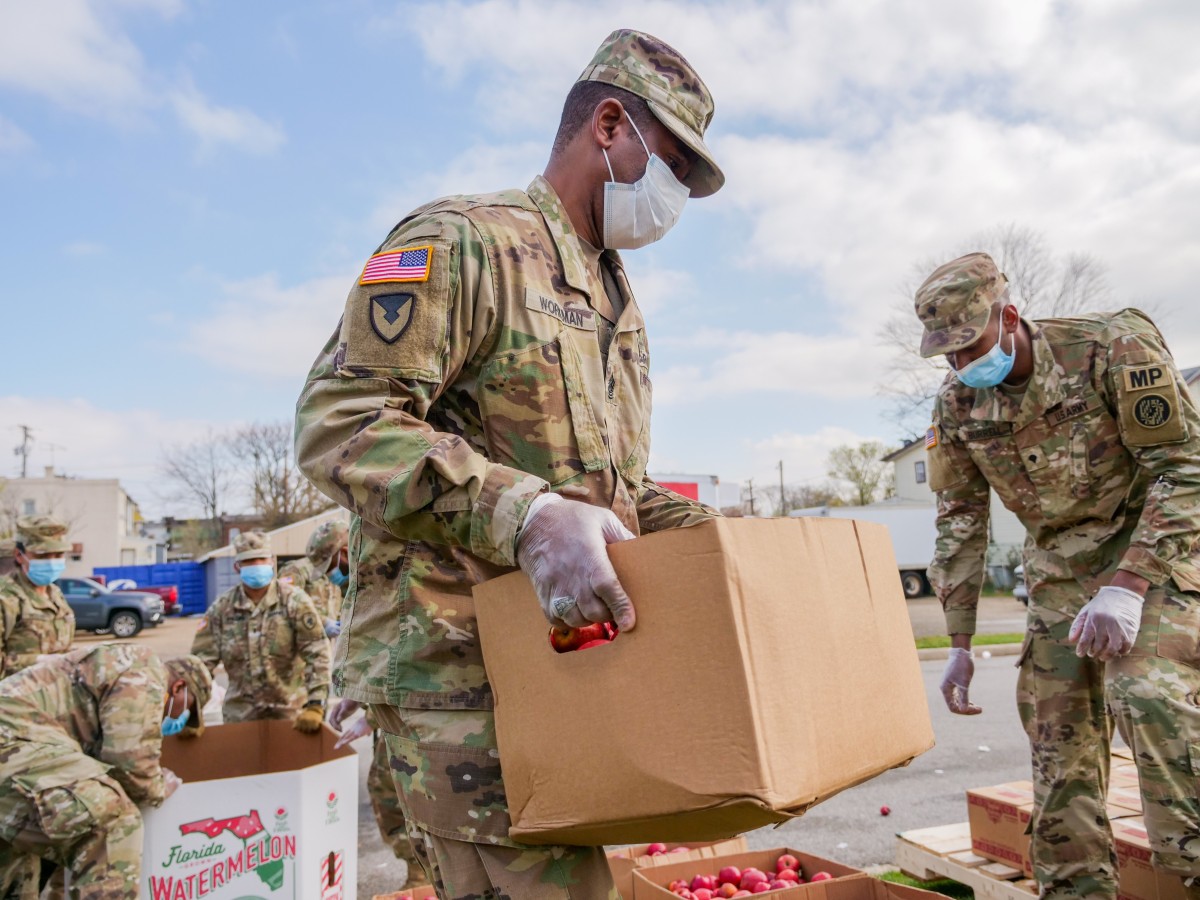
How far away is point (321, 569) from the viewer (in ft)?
23.5

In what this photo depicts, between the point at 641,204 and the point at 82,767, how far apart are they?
3.12m

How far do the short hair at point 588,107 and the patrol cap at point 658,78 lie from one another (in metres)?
0.01

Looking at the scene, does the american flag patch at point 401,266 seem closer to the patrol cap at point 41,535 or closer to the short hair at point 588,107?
the short hair at point 588,107

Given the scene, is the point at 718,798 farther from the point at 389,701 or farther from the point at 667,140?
the point at 667,140

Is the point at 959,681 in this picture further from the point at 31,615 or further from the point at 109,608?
the point at 109,608

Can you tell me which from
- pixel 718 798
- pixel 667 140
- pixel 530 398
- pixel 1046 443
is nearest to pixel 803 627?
pixel 718 798

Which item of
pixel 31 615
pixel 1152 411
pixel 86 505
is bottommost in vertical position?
pixel 1152 411

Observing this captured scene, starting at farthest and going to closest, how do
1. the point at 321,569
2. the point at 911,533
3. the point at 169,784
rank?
the point at 911,533 < the point at 321,569 < the point at 169,784

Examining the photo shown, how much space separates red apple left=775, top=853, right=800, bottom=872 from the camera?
3252 millimetres

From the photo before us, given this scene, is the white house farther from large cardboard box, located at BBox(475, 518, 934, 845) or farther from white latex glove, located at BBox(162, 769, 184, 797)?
large cardboard box, located at BBox(475, 518, 934, 845)

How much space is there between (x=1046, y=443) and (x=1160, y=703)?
3.02 ft

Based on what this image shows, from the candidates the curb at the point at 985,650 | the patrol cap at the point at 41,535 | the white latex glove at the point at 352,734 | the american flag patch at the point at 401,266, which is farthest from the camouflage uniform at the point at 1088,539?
the curb at the point at 985,650

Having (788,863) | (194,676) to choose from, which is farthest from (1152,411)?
(194,676)

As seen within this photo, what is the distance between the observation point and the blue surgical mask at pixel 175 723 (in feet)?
13.6
